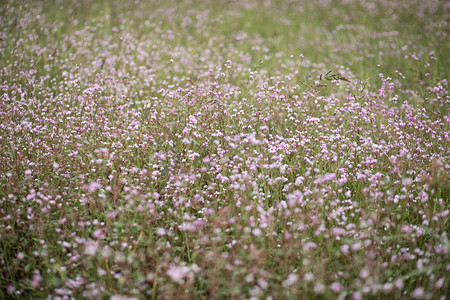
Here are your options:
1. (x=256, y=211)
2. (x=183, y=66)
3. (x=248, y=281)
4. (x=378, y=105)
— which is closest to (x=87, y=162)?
(x=256, y=211)

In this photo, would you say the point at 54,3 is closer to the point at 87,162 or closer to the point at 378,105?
the point at 87,162

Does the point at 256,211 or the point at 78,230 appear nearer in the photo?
the point at 78,230

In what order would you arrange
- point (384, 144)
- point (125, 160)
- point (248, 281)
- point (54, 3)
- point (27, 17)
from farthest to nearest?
point (54, 3) < point (27, 17) < point (384, 144) < point (125, 160) < point (248, 281)

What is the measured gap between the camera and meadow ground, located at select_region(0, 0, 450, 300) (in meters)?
2.61

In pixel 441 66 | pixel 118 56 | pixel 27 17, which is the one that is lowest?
pixel 441 66

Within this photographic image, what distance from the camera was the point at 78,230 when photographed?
9.50 feet

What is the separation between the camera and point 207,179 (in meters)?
3.71

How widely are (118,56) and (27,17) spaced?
209 centimetres

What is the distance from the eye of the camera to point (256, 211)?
315cm

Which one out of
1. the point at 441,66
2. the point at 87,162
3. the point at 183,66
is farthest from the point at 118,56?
the point at 441,66

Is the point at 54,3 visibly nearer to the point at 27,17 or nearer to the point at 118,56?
the point at 27,17

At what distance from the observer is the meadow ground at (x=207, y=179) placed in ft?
8.56

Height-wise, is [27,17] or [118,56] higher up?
[27,17]

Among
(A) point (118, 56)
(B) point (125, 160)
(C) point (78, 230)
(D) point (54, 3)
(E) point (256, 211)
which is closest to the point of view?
(C) point (78, 230)
